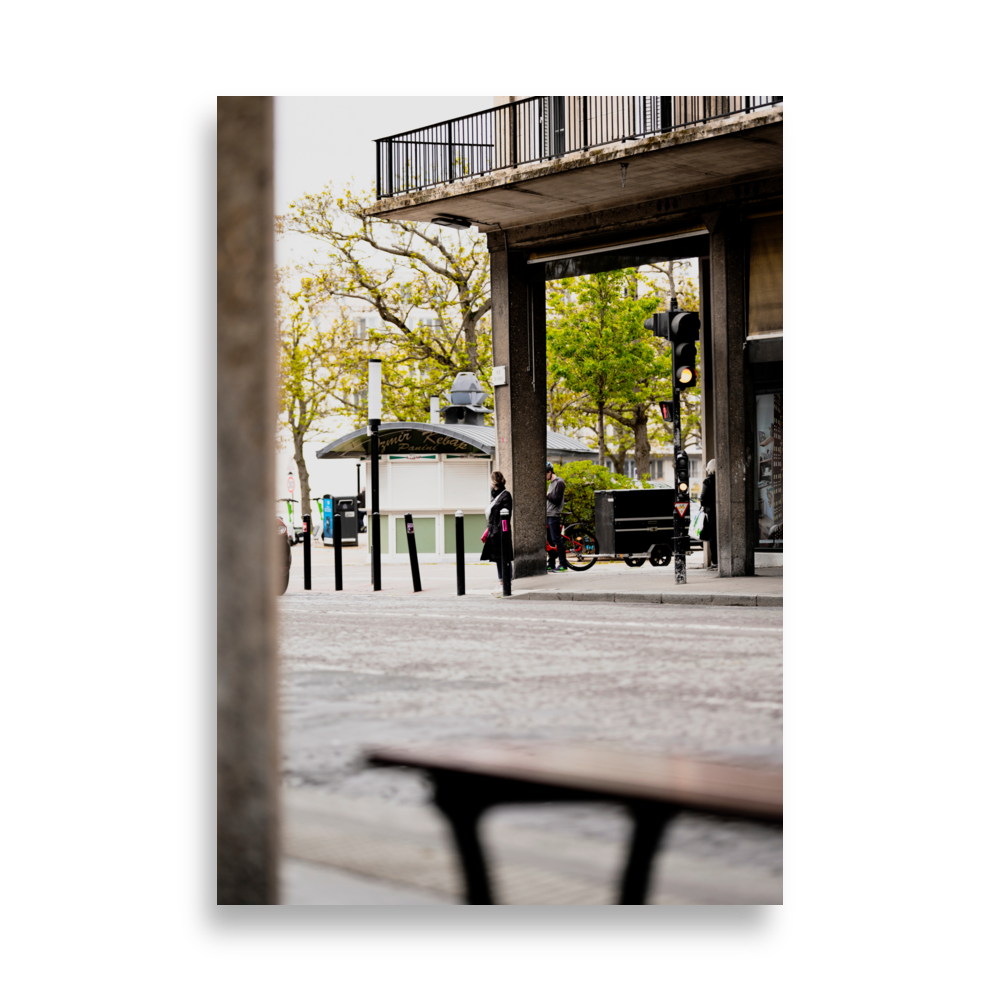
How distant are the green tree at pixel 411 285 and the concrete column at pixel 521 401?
37.6 ft

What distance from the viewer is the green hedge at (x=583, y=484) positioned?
858 inches

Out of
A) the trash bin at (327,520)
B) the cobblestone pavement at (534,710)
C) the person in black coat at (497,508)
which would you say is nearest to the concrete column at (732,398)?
the person in black coat at (497,508)

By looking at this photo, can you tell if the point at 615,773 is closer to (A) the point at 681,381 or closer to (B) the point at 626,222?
(A) the point at 681,381

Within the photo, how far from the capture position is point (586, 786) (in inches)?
115

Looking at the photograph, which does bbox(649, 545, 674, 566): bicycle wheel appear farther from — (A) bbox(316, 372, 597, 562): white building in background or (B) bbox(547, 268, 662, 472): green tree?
(B) bbox(547, 268, 662, 472): green tree

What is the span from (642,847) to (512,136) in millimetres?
14478

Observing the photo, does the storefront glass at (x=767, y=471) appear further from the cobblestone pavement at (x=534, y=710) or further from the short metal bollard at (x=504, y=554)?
the cobblestone pavement at (x=534, y=710)

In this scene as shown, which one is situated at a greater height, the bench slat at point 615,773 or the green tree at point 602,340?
the green tree at point 602,340

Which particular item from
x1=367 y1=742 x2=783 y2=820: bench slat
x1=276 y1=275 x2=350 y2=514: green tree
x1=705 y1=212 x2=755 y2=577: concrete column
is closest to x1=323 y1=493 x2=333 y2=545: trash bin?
x1=276 y1=275 x2=350 y2=514: green tree

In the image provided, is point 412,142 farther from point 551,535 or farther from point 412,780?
point 412,780

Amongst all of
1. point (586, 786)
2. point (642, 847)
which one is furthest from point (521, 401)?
point (586, 786)

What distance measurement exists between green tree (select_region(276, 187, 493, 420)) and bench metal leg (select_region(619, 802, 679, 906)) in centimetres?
2604
